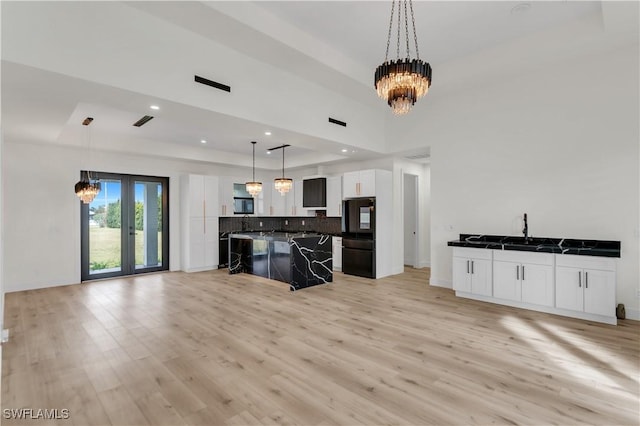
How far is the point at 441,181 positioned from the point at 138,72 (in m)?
5.22

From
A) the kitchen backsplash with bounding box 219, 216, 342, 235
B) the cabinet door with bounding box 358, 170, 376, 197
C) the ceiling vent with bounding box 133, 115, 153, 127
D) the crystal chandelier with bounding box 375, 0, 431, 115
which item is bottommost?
the kitchen backsplash with bounding box 219, 216, 342, 235

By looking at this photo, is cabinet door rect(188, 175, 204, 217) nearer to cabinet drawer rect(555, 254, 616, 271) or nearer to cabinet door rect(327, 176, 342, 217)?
cabinet door rect(327, 176, 342, 217)

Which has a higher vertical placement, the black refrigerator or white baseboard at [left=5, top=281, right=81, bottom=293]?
the black refrigerator

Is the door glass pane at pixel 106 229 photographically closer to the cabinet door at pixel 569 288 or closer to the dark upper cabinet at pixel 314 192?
the dark upper cabinet at pixel 314 192

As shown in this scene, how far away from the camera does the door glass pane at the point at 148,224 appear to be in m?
7.52

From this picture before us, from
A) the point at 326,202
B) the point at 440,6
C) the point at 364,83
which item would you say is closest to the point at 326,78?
the point at 364,83

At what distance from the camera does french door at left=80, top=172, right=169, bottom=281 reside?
6867 millimetres

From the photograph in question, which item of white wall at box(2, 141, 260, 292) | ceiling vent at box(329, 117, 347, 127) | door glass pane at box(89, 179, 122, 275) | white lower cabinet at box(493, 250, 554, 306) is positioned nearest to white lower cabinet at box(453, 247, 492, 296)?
white lower cabinet at box(493, 250, 554, 306)

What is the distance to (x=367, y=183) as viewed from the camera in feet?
22.9

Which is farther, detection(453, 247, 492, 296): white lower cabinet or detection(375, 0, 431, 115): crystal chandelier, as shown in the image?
detection(453, 247, 492, 296): white lower cabinet

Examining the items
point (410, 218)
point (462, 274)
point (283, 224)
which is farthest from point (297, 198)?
point (462, 274)

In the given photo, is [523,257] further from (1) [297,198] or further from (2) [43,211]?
(2) [43,211]

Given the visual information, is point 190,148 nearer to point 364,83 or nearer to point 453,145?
point 364,83

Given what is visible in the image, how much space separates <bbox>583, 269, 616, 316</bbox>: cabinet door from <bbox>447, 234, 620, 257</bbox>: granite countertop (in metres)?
0.27
